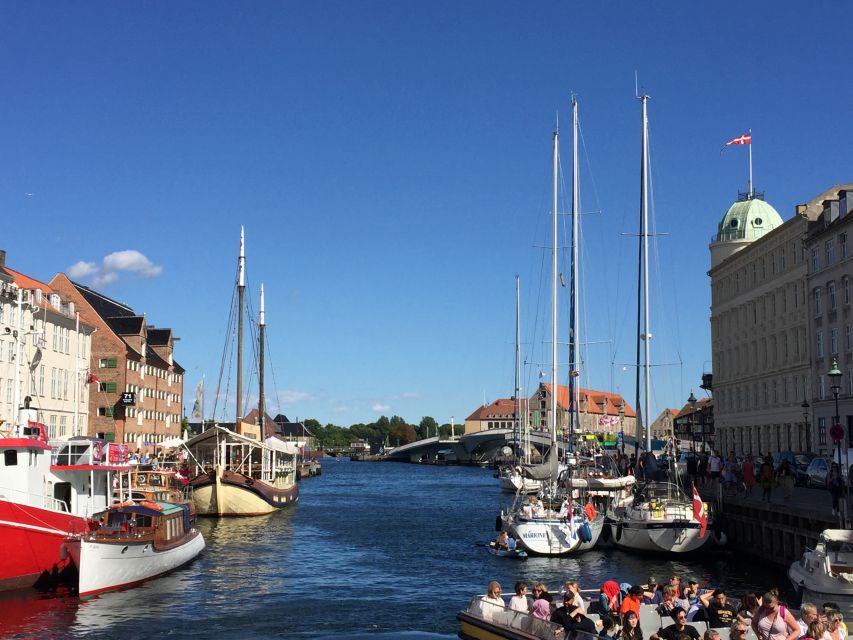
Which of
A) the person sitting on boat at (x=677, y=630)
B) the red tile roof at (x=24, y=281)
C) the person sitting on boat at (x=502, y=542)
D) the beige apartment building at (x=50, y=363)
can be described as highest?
the red tile roof at (x=24, y=281)

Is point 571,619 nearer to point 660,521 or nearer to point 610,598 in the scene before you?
point 610,598

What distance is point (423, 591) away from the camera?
3622 cm

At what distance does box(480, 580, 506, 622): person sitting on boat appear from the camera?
23.2 metres

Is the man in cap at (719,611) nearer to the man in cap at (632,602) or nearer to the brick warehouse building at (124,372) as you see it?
the man in cap at (632,602)

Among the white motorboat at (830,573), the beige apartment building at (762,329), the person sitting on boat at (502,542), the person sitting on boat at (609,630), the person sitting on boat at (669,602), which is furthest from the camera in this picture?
the beige apartment building at (762,329)

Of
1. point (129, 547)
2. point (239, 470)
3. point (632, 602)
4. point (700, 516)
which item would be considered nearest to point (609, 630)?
point (632, 602)

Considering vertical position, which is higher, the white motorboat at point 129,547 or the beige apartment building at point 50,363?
the beige apartment building at point 50,363

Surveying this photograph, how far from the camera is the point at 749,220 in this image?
109 metres

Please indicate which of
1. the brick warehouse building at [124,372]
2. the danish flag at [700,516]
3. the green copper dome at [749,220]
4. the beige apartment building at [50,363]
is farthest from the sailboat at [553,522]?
the green copper dome at [749,220]

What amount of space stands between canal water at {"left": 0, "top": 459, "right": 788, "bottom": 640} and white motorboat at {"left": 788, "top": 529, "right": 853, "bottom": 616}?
8335 mm

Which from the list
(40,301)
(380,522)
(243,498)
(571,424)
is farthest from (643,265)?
(40,301)

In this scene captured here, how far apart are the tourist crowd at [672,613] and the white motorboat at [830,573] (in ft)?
2.78

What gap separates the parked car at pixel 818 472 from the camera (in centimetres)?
5344

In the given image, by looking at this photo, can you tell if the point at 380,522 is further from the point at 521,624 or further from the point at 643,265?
the point at 521,624
